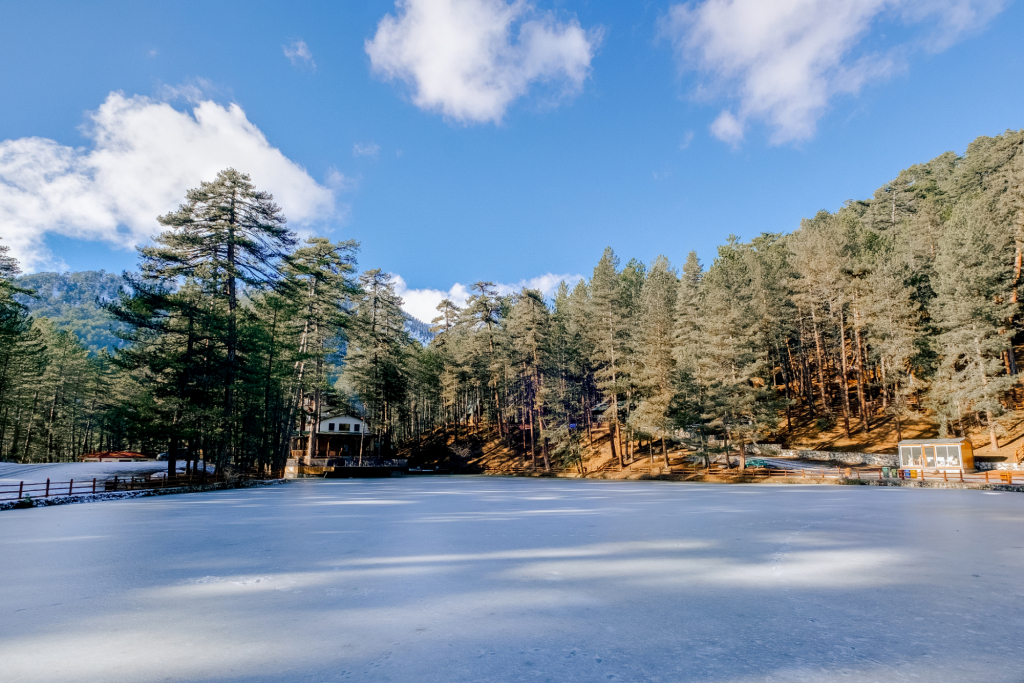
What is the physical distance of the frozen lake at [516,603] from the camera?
3955 millimetres

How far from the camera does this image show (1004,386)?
2792cm

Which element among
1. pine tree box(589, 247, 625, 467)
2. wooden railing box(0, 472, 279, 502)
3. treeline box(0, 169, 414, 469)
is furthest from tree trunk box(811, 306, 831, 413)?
wooden railing box(0, 472, 279, 502)

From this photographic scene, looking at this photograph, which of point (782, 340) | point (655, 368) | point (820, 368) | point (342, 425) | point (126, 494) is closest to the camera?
point (126, 494)

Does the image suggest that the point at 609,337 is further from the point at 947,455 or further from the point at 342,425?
the point at 342,425

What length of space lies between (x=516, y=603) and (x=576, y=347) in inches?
1581

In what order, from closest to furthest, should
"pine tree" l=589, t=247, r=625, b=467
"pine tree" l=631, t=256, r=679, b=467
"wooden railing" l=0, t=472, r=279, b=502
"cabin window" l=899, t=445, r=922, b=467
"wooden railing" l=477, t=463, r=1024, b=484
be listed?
"wooden railing" l=0, t=472, r=279, b=502
"wooden railing" l=477, t=463, r=1024, b=484
"cabin window" l=899, t=445, r=922, b=467
"pine tree" l=631, t=256, r=679, b=467
"pine tree" l=589, t=247, r=625, b=467

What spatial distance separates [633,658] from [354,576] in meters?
4.38

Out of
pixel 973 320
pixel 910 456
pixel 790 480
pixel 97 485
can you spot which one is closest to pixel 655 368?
pixel 790 480

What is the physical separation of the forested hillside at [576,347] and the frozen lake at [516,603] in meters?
17.1

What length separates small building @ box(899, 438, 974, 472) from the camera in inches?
1029

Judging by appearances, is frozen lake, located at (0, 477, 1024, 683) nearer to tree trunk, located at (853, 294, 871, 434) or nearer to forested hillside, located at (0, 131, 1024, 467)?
forested hillside, located at (0, 131, 1024, 467)

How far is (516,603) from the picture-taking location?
5.63 meters

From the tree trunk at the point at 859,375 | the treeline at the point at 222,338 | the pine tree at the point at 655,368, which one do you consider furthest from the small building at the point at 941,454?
the treeline at the point at 222,338

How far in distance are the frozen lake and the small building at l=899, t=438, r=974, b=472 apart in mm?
18109
